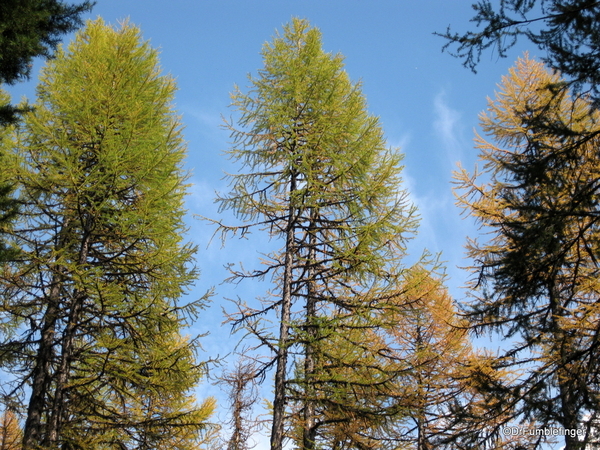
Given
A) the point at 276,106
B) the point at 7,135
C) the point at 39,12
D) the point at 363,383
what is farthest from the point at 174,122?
the point at 363,383

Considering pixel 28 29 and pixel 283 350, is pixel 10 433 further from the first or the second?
pixel 28 29

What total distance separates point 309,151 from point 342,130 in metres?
1.02

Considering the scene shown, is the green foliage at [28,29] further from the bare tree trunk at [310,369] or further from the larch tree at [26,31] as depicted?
the bare tree trunk at [310,369]

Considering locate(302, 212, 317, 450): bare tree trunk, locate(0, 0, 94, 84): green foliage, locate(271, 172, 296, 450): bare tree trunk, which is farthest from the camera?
locate(302, 212, 317, 450): bare tree trunk

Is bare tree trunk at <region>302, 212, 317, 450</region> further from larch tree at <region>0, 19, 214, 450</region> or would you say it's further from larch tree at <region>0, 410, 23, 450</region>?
larch tree at <region>0, 410, 23, 450</region>

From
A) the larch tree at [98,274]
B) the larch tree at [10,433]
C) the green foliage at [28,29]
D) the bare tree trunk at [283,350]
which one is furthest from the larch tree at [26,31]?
the larch tree at [10,433]

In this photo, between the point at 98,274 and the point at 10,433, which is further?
the point at 10,433

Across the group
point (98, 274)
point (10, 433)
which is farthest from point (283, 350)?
point (10, 433)

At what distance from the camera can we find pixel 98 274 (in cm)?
735

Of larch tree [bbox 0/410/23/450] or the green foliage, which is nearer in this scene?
the green foliage

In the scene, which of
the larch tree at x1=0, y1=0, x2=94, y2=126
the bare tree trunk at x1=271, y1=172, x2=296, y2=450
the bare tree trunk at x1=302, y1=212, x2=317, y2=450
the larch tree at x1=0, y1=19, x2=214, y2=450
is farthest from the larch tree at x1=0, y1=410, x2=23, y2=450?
the larch tree at x1=0, y1=0, x2=94, y2=126

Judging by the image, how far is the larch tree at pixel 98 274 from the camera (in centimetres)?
742

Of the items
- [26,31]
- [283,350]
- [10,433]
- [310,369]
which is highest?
[26,31]

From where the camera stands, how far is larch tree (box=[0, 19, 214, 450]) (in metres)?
7.42
